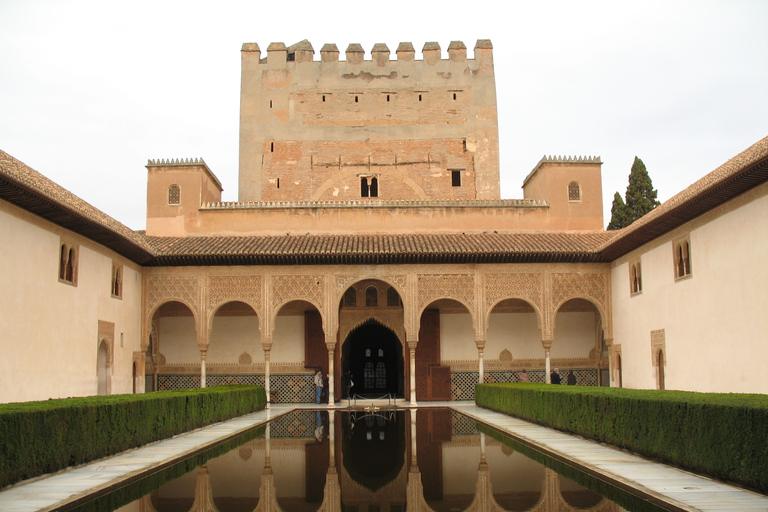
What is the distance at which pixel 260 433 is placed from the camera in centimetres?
1214

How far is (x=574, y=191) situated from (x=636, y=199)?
29.5ft

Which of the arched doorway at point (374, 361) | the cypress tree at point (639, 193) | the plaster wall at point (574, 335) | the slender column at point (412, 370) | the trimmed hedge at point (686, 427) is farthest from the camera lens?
the cypress tree at point (639, 193)

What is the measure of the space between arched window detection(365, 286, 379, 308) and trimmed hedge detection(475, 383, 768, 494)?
936 cm

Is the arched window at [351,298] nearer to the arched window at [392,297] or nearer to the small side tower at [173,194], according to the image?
the arched window at [392,297]

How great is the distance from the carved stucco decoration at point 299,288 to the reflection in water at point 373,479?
23.1 feet

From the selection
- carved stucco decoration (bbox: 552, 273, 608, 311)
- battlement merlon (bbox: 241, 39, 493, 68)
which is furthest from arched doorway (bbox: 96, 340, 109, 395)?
battlement merlon (bbox: 241, 39, 493, 68)

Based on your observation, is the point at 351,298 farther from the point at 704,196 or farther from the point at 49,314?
the point at 704,196

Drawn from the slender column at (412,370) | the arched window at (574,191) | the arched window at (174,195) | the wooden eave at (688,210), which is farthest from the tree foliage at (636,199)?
the arched window at (174,195)

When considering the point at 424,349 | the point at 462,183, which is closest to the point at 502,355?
the point at 424,349

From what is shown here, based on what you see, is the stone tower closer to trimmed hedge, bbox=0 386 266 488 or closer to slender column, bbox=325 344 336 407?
slender column, bbox=325 344 336 407

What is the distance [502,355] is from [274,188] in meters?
10.0

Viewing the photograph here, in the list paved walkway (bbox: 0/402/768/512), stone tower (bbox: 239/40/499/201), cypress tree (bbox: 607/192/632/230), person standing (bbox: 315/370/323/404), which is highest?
stone tower (bbox: 239/40/499/201)

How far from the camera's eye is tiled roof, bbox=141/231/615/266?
58.9 ft

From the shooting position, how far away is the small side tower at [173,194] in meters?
20.9
